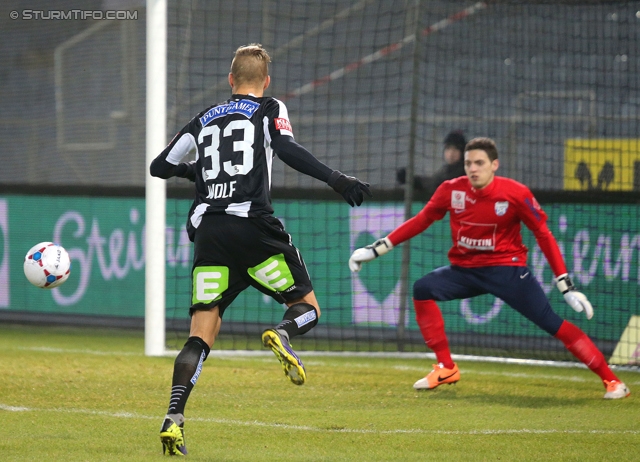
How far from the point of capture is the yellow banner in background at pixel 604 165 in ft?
34.0

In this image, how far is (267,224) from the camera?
5.41 m

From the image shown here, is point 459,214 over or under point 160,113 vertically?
under

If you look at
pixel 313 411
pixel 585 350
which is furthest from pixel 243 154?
pixel 585 350

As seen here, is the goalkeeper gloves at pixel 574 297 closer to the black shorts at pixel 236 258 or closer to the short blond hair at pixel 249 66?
the black shorts at pixel 236 258

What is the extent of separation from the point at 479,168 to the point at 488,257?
0.68 metres

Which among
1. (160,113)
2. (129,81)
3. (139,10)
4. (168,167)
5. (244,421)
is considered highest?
(139,10)

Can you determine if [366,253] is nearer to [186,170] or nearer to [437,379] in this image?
[437,379]

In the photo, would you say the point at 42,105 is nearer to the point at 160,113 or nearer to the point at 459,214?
the point at 160,113

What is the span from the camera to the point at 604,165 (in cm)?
1053

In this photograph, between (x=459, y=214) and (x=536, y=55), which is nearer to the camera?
(x=459, y=214)

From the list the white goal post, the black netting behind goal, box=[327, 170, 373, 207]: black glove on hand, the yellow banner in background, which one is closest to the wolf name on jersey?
box=[327, 170, 373, 207]: black glove on hand

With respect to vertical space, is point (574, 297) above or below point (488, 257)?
below

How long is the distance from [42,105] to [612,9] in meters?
8.78

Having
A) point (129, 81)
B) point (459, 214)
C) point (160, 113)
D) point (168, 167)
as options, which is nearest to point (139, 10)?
point (129, 81)
